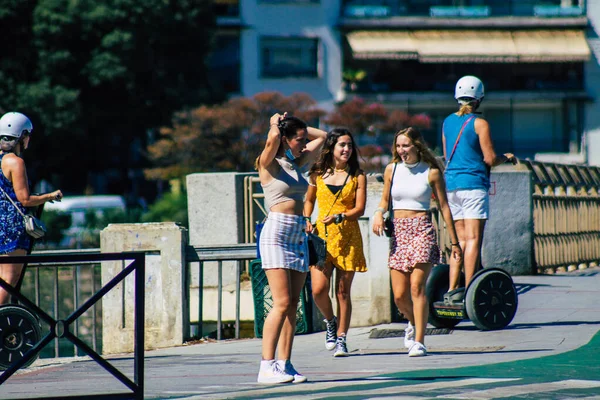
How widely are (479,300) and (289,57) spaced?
42504mm

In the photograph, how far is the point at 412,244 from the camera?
8812 millimetres

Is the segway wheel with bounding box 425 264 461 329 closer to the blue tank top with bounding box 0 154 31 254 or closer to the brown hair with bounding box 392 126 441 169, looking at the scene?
the brown hair with bounding box 392 126 441 169

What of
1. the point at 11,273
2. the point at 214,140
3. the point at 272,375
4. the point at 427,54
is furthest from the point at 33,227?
the point at 427,54

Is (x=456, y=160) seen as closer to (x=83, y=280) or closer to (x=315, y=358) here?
(x=315, y=358)

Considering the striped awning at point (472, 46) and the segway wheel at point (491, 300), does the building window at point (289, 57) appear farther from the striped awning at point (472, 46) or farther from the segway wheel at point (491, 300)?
the segway wheel at point (491, 300)

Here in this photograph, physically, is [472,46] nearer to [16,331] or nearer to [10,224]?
[10,224]

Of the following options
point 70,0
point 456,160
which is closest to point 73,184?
point 70,0

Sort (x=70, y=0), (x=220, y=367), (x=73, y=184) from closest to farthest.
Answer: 1. (x=220, y=367)
2. (x=70, y=0)
3. (x=73, y=184)

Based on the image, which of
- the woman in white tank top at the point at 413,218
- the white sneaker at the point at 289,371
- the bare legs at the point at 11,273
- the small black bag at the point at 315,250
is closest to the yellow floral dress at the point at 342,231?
the woman in white tank top at the point at 413,218

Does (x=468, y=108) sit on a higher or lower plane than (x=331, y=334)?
higher

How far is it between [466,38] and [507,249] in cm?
3769

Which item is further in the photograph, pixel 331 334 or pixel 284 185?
pixel 331 334

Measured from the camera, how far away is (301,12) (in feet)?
168

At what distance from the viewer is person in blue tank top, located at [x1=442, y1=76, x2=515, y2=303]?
9617 mm
